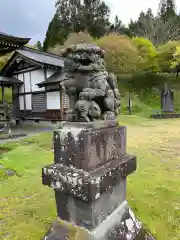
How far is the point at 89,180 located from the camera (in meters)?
1.80

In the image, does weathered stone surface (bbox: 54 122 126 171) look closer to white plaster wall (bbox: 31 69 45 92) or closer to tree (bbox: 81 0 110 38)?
white plaster wall (bbox: 31 69 45 92)

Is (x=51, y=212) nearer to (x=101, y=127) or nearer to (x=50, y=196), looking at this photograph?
(x=50, y=196)

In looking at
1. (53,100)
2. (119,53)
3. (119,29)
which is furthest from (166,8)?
(53,100)

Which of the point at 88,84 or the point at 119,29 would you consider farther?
the point at 119,29

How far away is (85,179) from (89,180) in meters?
0.04

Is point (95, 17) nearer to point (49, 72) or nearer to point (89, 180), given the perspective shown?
point (49, 72)

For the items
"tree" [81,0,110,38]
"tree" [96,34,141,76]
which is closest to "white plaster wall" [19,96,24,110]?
"tree" [96,34,141,76]

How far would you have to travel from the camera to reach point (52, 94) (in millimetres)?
13805

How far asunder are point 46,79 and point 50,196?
11281 mm

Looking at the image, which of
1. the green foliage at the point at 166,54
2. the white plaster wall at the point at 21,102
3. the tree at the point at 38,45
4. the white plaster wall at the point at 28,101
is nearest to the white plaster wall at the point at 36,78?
the white plaster wall at the point at 28,101

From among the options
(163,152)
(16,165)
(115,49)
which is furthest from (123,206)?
(115,49)

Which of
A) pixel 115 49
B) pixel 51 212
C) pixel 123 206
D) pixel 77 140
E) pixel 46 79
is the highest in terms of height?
pixel 115 49

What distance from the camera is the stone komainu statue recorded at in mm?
2070

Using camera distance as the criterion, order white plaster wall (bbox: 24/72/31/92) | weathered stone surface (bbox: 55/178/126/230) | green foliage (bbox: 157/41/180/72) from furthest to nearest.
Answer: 1. green foliage (bbox: 157/41/180/72)
2. white plaster wall (bbox: 24/72/31/92)
3. weathered stone surface (bbox: 55/178/126/230)
